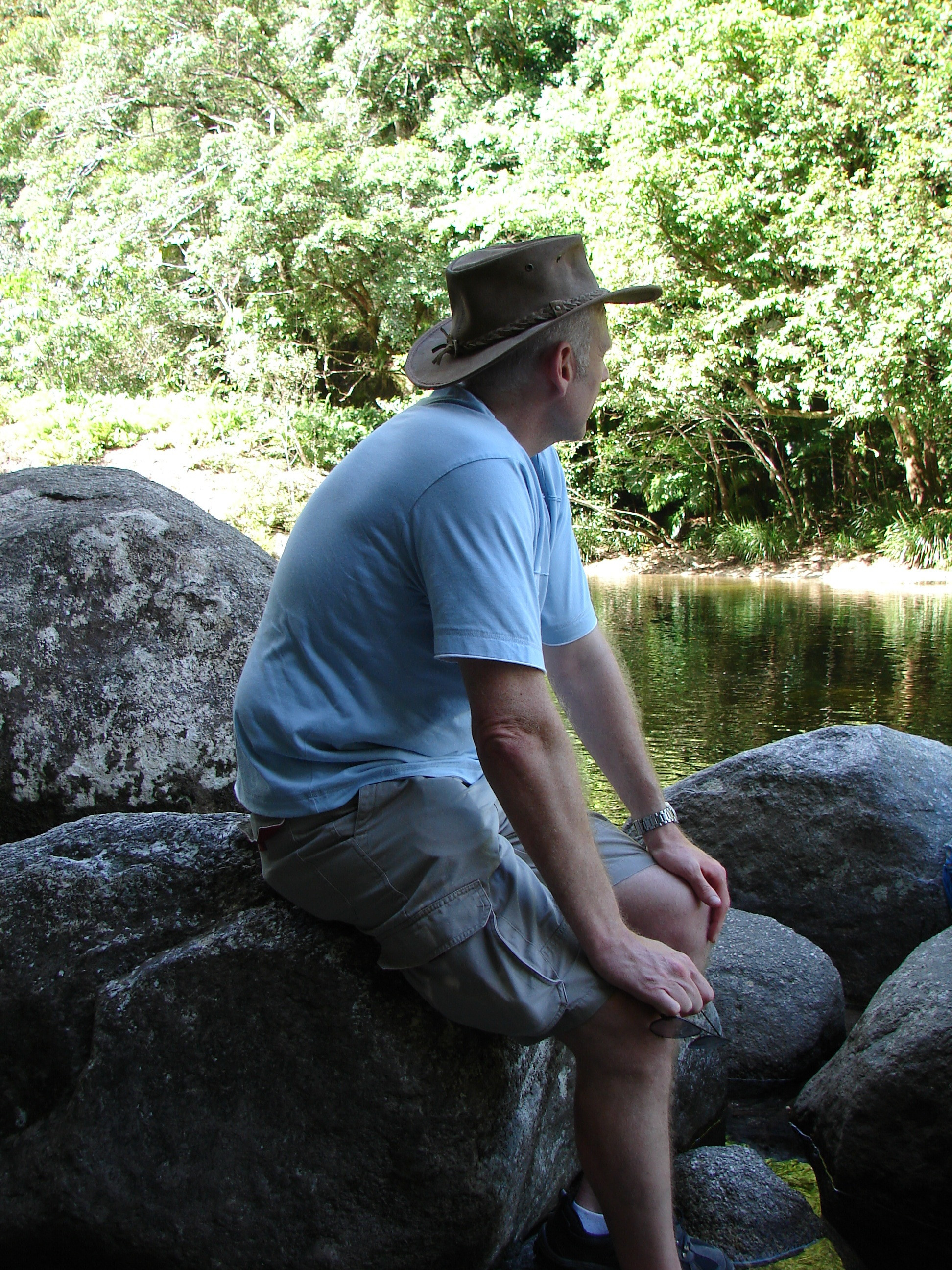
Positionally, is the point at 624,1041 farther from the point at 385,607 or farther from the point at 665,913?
the point at 385,607

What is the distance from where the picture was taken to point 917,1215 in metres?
2.12

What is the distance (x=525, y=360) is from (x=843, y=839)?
79.8 inches

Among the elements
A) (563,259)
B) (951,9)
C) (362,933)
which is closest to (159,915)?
(362,933)

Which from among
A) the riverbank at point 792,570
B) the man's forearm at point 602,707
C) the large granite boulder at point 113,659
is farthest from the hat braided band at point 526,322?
the riverbank at point 792,570

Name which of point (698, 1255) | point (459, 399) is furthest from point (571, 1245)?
point (459, 399)

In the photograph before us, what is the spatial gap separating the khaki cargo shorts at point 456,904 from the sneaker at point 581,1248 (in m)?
0.43

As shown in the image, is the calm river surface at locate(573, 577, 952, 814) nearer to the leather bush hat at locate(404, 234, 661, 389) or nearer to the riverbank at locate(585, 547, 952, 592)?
the riverbank at locate(585, 547, 952, 592)

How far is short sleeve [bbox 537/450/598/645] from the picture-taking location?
204cm

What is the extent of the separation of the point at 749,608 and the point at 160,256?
16.9 m

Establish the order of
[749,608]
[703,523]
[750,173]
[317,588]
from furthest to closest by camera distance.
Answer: [703,523] < [750,173] < [749,608] < [317,588]

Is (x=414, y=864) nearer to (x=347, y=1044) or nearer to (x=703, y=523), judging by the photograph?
(x=347, y=1044)

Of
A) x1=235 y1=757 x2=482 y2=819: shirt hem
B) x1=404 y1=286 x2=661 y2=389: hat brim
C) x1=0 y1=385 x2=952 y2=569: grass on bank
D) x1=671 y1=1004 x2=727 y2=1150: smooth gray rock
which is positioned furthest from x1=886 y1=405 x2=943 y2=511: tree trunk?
x1=235 y1=757 x2=482 y2=819: shirt hem

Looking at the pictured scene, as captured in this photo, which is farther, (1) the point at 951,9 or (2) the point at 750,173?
(2) the point at 750,173

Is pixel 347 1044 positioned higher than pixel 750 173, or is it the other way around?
pixel 750 173
